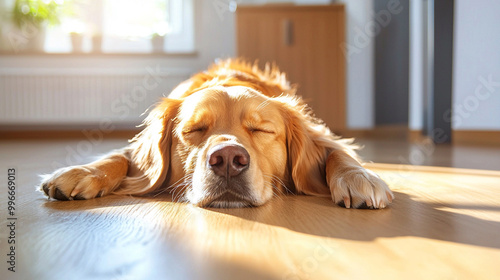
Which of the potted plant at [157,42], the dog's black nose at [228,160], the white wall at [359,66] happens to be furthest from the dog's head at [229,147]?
the potted plant at [157,42]

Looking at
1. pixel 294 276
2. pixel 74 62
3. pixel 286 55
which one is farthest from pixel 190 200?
pixel 74 62

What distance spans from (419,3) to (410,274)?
513 cm

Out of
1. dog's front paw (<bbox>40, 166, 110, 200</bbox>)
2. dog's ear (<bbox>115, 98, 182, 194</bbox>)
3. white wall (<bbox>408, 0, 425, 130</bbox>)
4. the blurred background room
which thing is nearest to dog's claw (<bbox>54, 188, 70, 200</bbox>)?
dog's front paw (<bbox>40, 166, 110, 200</bbox>)

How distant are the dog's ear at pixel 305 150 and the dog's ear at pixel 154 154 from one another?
1.49 feet

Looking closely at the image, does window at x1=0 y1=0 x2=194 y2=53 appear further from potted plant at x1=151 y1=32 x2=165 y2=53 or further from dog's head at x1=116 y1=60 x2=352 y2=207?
dog's head at x1=116 y1=60 x2=352 y2=207

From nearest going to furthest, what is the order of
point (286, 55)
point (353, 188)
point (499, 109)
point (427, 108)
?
point (353, 188) < point (499, 109) < point (427, 108) < point (286, 55)

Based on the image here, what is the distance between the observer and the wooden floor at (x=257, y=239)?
3.01 ft

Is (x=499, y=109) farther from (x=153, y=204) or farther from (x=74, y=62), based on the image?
(x=74, y=62)

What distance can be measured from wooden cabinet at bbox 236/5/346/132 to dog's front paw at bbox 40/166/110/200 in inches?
175

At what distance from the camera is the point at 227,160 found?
152 centimetres

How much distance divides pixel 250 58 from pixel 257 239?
509 centimetres

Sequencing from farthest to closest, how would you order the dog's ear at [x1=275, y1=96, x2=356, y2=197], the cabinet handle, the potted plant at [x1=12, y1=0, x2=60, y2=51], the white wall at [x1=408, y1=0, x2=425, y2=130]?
the potted plant at [x1=12, y1=0, x2=60, y2=51] < the cabinet handle < the white wall at [x1=408, y1=0, x2=425, y2=130] < the dog's ear at [x1=275, y1=96, x2=356, y2=197]

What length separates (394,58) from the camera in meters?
6.32

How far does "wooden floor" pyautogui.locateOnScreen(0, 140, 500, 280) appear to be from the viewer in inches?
36.2
